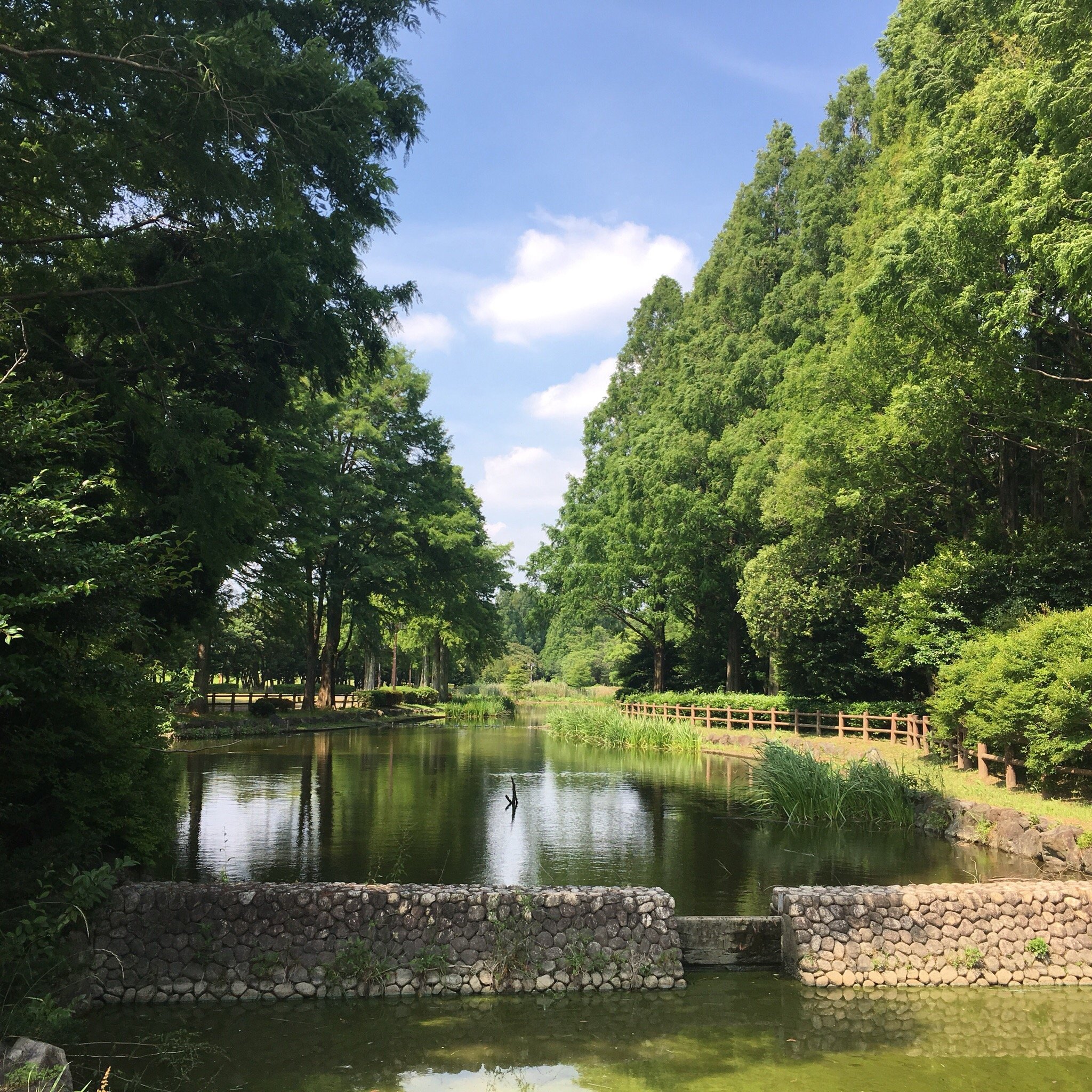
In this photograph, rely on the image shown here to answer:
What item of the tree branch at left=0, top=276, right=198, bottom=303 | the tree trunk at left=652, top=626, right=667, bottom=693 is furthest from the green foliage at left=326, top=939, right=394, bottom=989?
the tree trunk at left=652, top=626, right=667, bottom=693

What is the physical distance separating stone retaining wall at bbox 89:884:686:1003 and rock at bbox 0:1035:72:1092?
2335 mm

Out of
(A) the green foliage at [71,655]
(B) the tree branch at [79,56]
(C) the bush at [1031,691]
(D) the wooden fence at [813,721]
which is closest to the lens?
(A) the green foliage at [71,655]

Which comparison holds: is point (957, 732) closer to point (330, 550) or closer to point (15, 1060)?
point (15, 1060)

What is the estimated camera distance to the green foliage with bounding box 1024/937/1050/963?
24.3 ft

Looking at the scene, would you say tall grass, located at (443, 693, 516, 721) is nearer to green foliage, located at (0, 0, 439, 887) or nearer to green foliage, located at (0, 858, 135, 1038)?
green foliage, located at (0, 0, 439, 887)

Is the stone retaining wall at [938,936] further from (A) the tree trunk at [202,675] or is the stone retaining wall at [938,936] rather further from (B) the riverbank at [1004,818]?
(A) the tree trunk at [202,675]

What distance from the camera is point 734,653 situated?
34156 millimetres

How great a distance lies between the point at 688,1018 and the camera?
21.1ft

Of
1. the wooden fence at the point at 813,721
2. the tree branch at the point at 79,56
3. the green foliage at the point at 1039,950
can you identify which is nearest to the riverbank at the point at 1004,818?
the wooden fence at the point at 813,721

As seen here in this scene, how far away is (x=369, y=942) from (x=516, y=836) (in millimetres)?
5751

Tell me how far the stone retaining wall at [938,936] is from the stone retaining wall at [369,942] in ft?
4.29

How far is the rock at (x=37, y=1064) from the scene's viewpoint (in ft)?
13.1

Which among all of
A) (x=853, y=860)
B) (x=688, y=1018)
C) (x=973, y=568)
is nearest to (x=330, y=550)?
(x=973, y=568)

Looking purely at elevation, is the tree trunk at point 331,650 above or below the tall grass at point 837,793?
above
